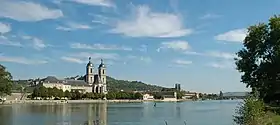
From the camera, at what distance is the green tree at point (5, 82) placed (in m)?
105

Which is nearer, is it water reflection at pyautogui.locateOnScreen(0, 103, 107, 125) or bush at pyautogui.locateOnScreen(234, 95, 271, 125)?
bush at pyautogui.locateOnScreen(234, 95, 271, 125)

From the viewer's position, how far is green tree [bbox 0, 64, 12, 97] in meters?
105

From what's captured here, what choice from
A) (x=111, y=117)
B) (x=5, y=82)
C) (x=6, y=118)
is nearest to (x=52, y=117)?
(x=6, y=118)

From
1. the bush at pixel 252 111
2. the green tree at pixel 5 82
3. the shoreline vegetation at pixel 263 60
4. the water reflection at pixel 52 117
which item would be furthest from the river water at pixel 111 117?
the green tree at pixel 5 82

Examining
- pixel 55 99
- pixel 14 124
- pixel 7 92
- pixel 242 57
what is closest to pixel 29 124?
pixel 14 124

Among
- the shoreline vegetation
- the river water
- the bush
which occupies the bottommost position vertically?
the river water

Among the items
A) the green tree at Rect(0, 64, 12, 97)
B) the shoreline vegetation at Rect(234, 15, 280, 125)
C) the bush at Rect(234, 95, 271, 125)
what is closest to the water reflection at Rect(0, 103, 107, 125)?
the shoreline vegetation at Rect(234, 15, 280, 125)

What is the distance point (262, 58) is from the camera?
52219mm

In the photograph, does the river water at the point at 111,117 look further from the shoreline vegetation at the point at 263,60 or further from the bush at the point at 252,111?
the bush at the point at 252,111

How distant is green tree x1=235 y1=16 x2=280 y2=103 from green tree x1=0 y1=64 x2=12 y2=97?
69.6m

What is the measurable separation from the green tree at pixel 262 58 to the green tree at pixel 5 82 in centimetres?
6959

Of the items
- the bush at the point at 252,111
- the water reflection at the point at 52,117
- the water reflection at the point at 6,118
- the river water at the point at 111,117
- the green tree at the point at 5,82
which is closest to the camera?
the bush at the point at 252,111

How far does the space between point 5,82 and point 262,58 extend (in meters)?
73.5

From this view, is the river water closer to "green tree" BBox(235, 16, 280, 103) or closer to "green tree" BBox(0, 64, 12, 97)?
"green tree" BBox(235, 16, 280, 103)
